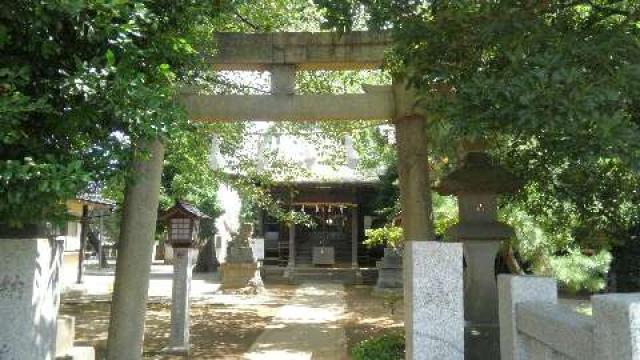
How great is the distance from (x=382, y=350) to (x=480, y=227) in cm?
182

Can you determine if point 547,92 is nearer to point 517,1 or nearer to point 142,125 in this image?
point 517,1

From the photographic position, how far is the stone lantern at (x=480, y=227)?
686cm

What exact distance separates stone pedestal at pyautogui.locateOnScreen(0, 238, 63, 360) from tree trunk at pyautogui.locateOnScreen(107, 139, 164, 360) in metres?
2.40

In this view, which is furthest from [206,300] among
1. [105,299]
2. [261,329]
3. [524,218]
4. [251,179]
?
[524,218]

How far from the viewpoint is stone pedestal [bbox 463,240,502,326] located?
680 centimetres

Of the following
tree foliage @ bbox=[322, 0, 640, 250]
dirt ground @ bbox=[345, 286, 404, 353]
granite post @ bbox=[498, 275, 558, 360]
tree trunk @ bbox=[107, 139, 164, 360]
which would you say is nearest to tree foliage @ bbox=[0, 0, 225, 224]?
tree foliage @ bbox=[322, 0, 640, 250]

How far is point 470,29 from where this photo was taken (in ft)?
16.6

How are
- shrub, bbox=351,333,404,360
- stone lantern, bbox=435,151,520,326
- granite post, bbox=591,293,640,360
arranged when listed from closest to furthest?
granite post, bbox=591,293,640,360
stone lantern, bbox=435,151,520,326
shrub, bbox=351,333,404,360

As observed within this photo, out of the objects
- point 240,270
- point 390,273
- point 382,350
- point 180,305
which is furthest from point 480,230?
point 240,270

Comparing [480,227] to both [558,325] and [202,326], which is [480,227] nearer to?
[558,325]

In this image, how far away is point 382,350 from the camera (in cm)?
710

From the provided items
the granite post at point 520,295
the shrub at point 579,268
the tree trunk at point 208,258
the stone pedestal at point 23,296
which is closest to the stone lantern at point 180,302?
the stone pedestal at point 23,296

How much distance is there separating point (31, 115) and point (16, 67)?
1.50 feet

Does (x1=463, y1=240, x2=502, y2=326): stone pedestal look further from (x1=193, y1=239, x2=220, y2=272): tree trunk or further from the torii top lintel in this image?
(x1=193, y1=239, x2=220, y2=272): tree trunk
